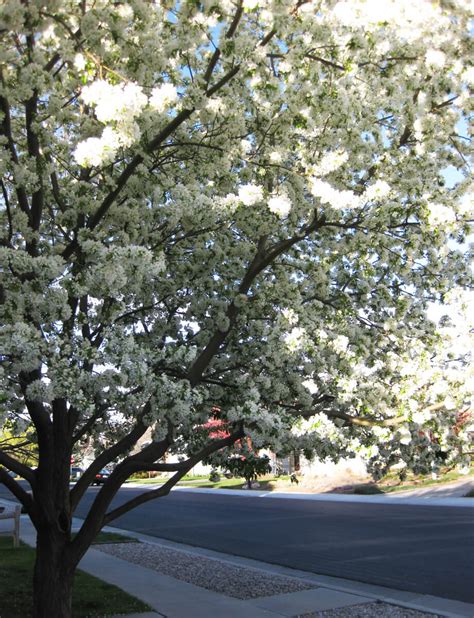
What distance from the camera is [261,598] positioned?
9547 mm

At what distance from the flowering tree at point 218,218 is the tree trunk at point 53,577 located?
0.03 meters

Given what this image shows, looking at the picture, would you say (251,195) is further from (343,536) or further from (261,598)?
(343,536)

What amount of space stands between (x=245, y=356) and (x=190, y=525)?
43.2 feet

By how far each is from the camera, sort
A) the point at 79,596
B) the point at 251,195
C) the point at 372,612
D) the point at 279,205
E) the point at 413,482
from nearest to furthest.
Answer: the point at 279,205, the point at 251,195, the point at 372,612, the point at 79,596, the point at 413,482

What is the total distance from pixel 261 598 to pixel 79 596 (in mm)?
2567

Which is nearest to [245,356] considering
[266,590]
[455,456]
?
[455,456]

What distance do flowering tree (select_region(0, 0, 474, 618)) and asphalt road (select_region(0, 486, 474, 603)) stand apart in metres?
4.68

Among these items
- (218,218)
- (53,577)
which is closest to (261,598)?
(53,577)

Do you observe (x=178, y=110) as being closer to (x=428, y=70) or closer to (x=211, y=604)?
(x=428, y=70)

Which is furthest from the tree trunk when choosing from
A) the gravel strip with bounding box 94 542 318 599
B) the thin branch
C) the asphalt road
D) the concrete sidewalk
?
the asphalt road

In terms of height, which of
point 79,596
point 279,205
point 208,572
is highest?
point 279,205

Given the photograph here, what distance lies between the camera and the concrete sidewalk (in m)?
8.59

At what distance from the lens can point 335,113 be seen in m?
6.74

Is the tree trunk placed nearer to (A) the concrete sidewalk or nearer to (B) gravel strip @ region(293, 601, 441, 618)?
(A) the concrete sidewalk
